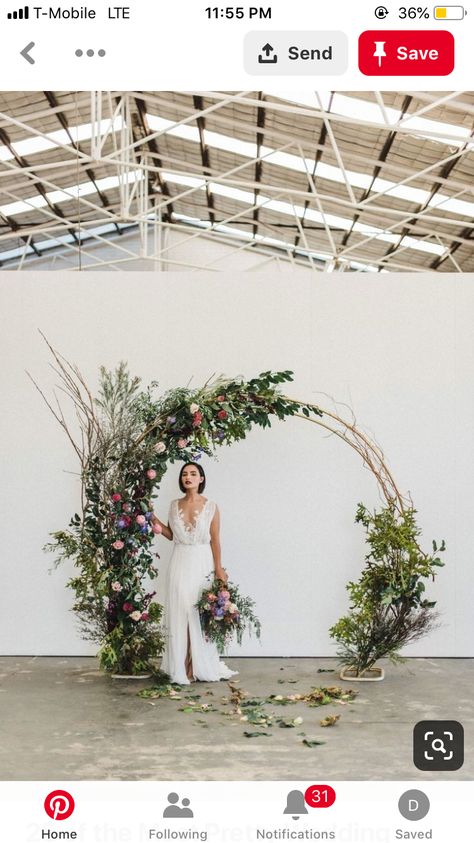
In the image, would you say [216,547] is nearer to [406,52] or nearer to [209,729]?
[209,729]

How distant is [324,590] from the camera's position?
6090mm

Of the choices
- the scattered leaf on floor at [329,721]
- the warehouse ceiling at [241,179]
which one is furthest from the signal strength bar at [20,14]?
→ the warehouse ceiling at [241,179]

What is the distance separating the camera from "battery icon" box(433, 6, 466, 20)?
6.14 ft

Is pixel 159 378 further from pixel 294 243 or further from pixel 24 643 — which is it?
pixel 24 643

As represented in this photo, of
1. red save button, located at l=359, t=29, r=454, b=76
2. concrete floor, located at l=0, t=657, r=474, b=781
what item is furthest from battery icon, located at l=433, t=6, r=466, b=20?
concrete floor, located at l=0, t=657, r=474, b=781

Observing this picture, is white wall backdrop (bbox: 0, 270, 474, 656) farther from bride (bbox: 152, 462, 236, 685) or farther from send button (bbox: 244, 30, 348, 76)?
send button (bbox: 244, 30, 348, 76)

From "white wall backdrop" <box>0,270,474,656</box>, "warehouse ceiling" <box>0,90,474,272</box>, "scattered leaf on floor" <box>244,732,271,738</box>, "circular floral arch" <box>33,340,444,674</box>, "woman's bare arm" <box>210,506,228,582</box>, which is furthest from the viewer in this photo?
"white wall backdrop" <box>0,270,474,656</box>

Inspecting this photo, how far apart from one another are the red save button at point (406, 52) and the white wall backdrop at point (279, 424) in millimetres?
4210

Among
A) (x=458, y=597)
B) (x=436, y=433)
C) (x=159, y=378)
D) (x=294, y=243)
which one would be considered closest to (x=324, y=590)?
(x=458, y=597)

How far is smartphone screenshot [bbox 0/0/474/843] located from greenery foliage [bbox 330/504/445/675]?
19 mm

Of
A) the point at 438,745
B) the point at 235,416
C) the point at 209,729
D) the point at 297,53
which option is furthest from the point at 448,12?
the point at 235,416
